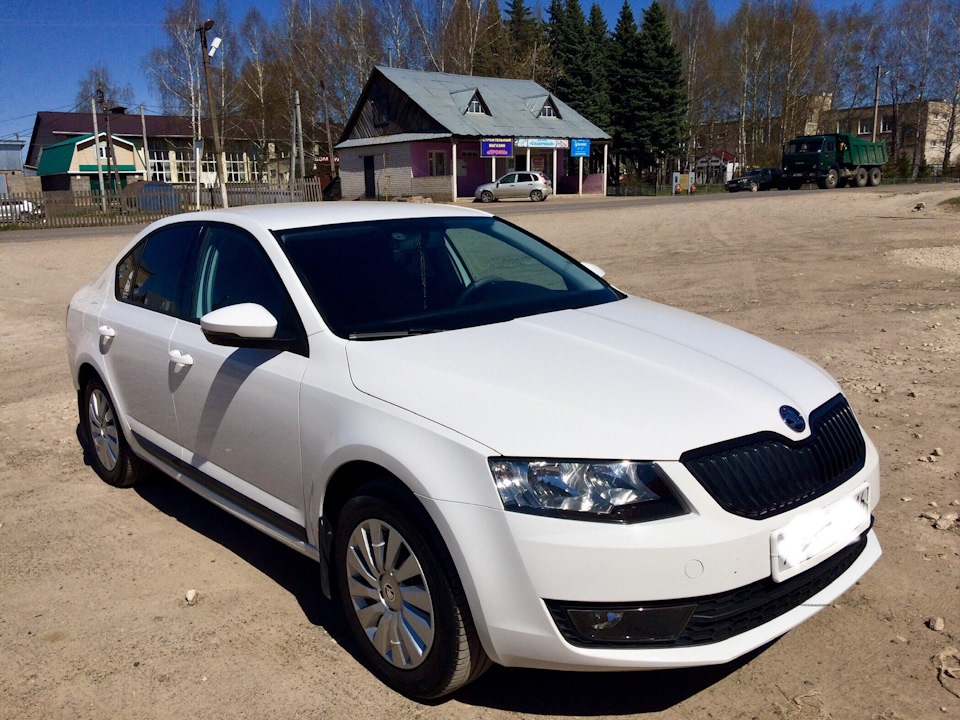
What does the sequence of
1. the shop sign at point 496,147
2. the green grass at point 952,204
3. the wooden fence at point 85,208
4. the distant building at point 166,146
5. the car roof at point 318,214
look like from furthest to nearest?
the distant building at point 166,146 < the shop sign at point 496,147 < the wooden fence at point 85,208 < the green grass at point 952,204 < the car roof at point 318,214

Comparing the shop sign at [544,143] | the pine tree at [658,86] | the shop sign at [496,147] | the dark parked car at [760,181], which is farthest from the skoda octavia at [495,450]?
the pine tree at [658,86]

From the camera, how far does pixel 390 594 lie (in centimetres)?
285

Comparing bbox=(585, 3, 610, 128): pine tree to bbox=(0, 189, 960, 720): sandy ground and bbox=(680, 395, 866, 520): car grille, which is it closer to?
bbox=(0, 189, 960, 720): sandy ground

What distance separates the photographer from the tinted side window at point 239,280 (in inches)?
131

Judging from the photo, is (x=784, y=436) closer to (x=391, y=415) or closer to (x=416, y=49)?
(x=391, y=415)

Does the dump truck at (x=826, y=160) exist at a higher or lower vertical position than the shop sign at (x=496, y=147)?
lower

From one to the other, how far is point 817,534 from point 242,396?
2.23 m

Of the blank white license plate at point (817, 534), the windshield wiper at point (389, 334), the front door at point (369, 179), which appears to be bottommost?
the blank white license plate at point (817, 534)

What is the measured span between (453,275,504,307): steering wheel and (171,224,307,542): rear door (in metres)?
0.70

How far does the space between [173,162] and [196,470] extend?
80.6 metres

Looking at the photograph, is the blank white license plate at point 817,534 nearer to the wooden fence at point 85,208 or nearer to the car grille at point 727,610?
the car grille at point 727,610

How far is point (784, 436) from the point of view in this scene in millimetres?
2643

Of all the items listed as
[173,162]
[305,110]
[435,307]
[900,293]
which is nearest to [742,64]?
[305,110]

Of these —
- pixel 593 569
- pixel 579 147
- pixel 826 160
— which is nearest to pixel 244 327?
pixel 593 569
